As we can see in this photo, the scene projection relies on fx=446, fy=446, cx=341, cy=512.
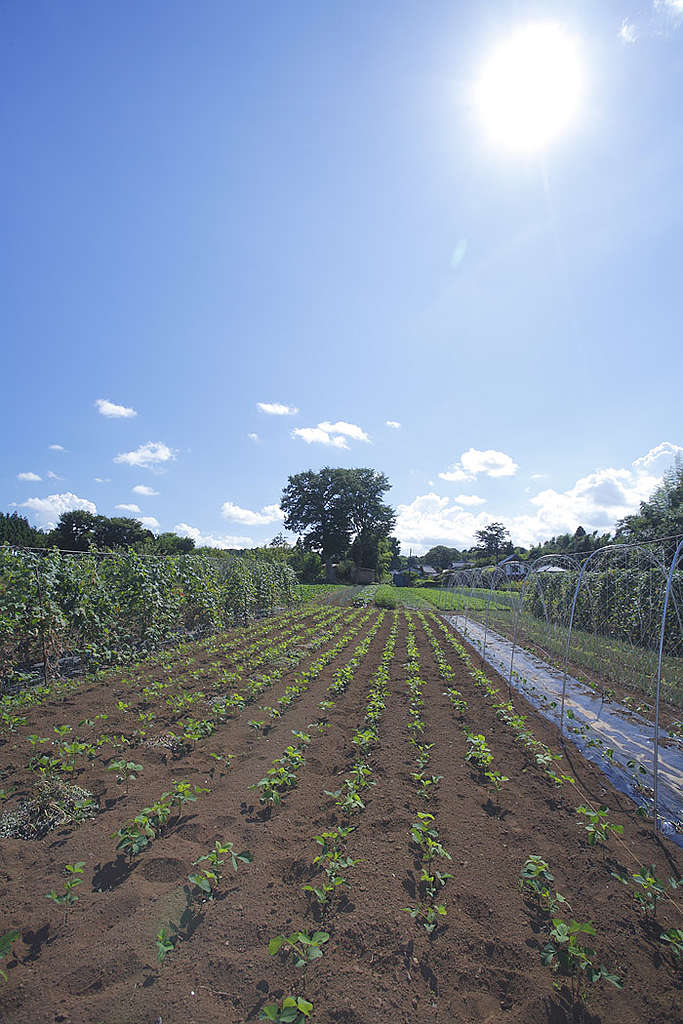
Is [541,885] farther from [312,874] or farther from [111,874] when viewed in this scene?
[111,874]

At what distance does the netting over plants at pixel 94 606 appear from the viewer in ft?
21.7

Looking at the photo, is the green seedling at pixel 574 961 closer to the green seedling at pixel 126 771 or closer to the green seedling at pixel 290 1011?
the green seedling at pixel 290 1011

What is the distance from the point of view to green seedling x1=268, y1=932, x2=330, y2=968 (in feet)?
6.89

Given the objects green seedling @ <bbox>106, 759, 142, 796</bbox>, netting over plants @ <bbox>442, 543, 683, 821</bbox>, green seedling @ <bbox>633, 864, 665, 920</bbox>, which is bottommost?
green seedling @ <bbox>106, 759, 142, 796</bbox>

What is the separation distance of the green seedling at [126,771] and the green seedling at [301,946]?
2205 mm

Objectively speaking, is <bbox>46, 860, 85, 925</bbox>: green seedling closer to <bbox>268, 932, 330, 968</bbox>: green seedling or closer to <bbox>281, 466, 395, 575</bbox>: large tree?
Answer: <bbox>268, 932, 330, 968</bbox>: green seedling

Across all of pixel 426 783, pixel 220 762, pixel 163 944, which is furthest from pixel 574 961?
pixel 220 762

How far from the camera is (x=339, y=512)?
51031 mm

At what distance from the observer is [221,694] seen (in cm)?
654

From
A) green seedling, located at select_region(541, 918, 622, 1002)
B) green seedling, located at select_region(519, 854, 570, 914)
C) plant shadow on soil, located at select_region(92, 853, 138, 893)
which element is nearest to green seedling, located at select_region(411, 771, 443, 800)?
green seedling, located at select_region(519, 854, 570, 914)

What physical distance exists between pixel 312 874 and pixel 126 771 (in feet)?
7.12

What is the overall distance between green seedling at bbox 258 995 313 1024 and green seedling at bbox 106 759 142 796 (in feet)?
8.14

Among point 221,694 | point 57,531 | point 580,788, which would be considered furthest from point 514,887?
point 57,531

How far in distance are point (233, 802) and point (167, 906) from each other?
1192 millimetres
